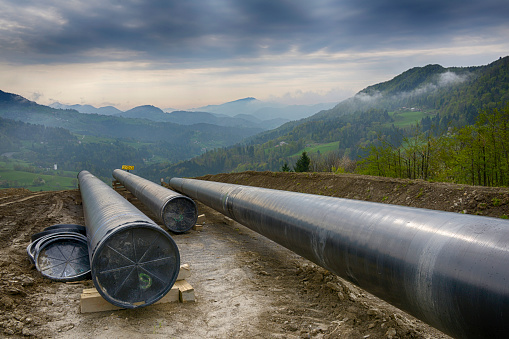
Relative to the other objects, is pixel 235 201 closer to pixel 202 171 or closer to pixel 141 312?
pixel 141 312

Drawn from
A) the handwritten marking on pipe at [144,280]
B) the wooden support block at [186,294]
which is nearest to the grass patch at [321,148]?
the wooden support block at [186,294]

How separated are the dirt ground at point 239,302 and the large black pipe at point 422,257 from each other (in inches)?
36.4

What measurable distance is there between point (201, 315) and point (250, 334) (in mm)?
1013

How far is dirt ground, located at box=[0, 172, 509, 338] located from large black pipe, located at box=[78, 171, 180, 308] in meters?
0.38

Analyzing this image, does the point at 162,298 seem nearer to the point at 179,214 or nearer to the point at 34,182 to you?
the point at 179,214

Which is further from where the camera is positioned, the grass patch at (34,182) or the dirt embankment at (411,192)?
the grass patch at (34,182)

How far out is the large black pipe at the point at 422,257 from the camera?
2.94m

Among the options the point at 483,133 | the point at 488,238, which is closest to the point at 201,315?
the point at 488,238

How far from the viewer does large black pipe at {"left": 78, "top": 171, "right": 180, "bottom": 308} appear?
504 centimetres

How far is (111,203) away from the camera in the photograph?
753cm

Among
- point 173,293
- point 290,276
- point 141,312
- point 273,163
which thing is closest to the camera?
point 141,312

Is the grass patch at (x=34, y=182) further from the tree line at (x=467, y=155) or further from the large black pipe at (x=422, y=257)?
the large black pipe at (x=422, y=257)

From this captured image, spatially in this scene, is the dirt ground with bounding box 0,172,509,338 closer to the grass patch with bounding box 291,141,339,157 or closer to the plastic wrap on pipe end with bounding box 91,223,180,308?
the plastic wrap on pipe end with bounding box 91,223,180,308

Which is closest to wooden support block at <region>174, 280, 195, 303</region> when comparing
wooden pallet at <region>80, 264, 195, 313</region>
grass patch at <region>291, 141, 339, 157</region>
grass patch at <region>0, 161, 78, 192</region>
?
wooden pallet at <region>80, 264, 195, 313</region>
